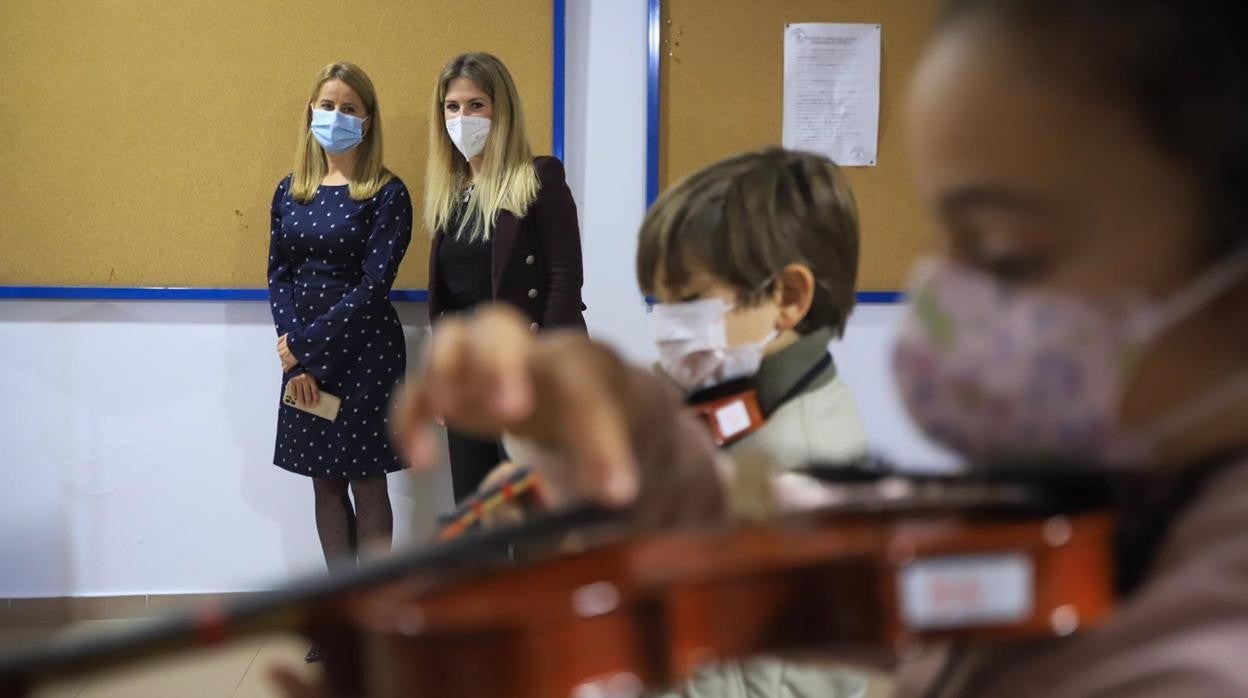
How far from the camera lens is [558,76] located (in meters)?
2.44

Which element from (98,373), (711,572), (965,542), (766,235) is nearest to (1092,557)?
(965,542)

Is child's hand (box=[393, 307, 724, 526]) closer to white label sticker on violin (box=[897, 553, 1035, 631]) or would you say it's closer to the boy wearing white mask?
white label sticker on violin (box=[897, 553, 1035, 631])

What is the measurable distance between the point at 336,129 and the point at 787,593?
2.15 metres

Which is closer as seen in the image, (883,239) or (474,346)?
(474,346)

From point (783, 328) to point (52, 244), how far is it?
2.14 meters

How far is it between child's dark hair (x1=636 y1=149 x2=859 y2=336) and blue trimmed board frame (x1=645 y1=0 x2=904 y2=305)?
4.23ft

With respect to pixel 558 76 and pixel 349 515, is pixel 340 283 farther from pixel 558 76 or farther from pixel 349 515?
pixel 558 76

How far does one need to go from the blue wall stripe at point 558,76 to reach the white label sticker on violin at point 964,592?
2130mm

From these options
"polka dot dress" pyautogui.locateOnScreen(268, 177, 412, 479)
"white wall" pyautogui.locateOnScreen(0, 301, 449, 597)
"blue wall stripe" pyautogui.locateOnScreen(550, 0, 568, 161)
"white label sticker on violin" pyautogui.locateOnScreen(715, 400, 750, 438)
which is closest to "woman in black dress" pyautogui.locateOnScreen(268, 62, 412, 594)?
"polka dot dress" pyautogui.locateOnScreen(268, 177, 412, 479)

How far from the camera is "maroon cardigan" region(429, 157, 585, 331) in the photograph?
88.2 inches

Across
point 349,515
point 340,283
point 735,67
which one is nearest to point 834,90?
point 735,67

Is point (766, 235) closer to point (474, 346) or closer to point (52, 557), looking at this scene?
point (474, 346)

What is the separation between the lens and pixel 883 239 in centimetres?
259

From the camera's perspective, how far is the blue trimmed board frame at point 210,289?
2.42 meters
